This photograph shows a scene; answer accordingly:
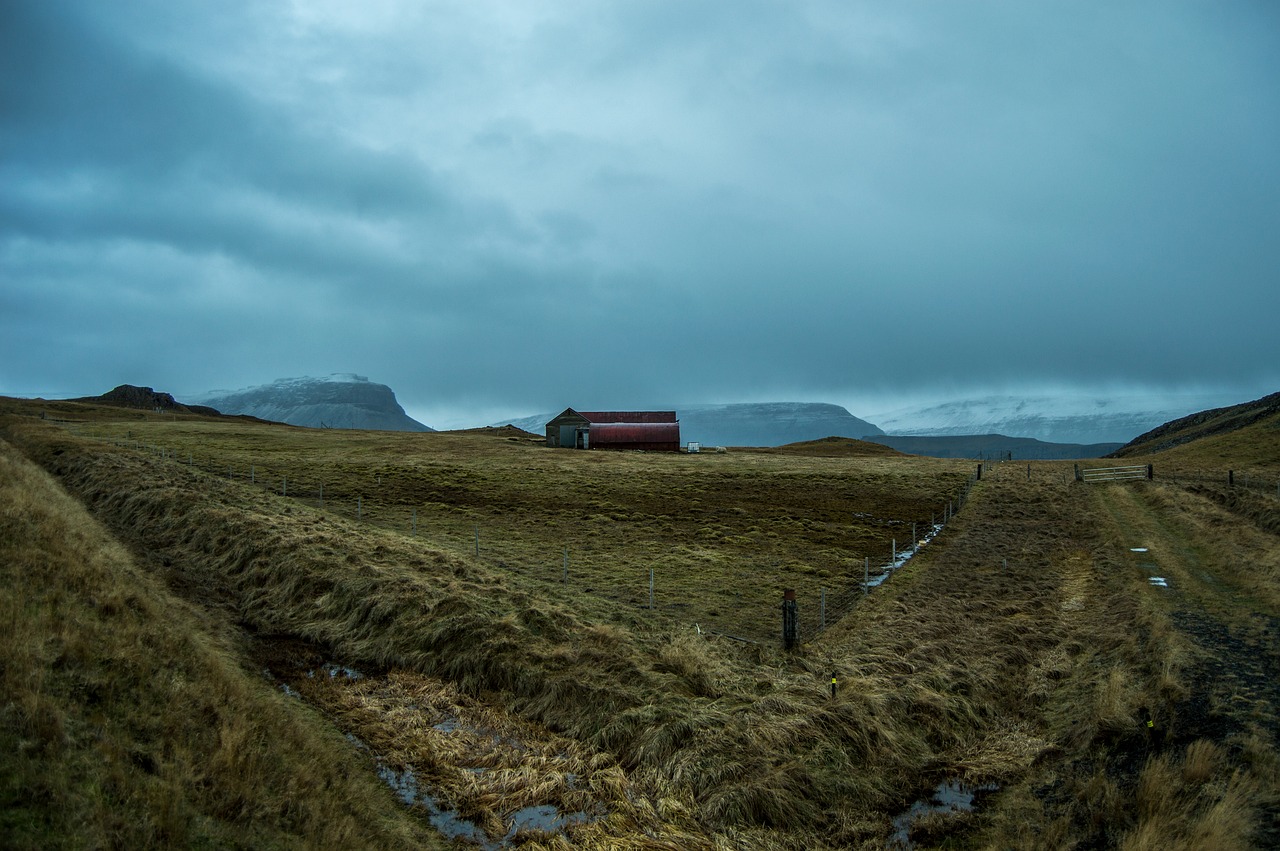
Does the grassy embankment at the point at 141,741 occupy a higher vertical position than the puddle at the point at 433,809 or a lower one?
higher

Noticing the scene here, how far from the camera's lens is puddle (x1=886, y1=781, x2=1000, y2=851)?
961cm

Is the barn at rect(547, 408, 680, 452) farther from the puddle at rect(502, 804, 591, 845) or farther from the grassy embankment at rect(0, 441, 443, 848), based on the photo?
the puddle at rect(502, 804, 591, 845)

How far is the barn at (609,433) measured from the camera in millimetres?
86562

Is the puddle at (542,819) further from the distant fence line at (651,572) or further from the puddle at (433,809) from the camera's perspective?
the distant fence line at (651,572)

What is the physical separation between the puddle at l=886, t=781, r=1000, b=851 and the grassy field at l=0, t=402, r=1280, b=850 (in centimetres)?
11

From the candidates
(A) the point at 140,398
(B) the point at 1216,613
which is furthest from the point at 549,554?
(A) the point at 140,398

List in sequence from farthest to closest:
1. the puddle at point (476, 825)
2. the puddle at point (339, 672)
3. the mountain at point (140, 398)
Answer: the mountain at point (140, 398) → the puddle at point (339, 672) → the puddle at point (476, 825)

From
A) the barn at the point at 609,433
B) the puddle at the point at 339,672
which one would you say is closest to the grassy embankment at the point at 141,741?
the puddle at the point at 339,672

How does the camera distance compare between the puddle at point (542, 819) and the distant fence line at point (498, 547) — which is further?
the distant fence line at point (498, 547)

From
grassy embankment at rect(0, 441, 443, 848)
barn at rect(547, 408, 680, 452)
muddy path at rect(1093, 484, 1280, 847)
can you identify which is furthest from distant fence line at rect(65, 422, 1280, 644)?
barn at rect(547, 408, 680, 452)

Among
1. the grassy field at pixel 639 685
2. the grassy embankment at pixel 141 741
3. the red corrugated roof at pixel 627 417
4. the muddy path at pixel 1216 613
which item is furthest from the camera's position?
the red corrugated roof at pixel 627 417

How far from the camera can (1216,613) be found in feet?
58.8

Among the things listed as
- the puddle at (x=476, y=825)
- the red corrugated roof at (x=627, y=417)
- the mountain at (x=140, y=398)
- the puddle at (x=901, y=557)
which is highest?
the mountain at (x=140, y=398)

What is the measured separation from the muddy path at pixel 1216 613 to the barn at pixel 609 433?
5701 cm
